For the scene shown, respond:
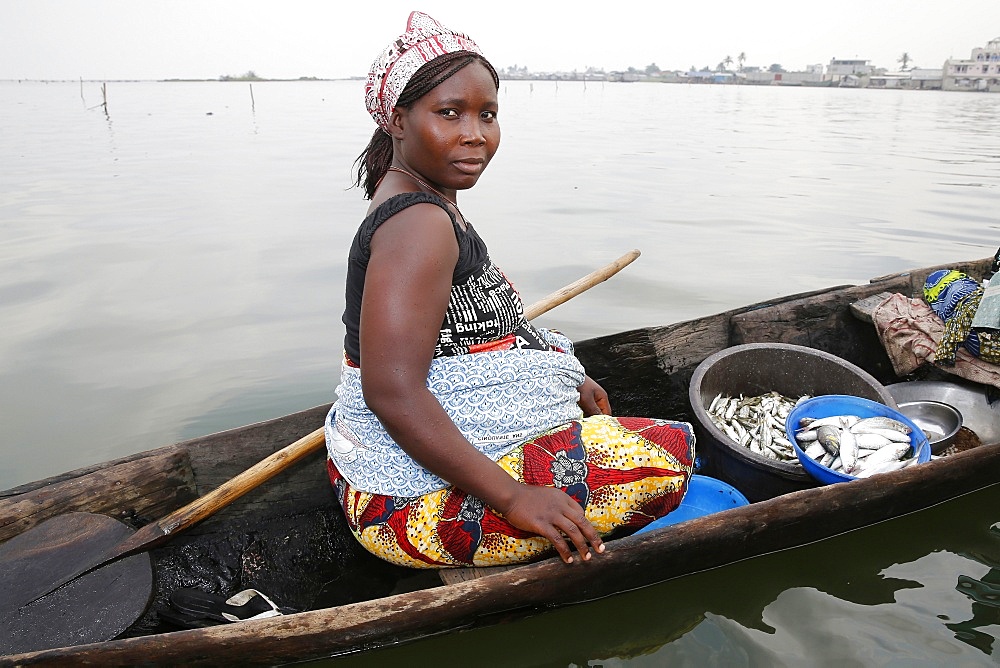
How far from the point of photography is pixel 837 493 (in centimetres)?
244

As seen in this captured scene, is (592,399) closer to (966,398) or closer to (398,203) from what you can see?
(398,203)

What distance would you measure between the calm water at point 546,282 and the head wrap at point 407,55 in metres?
1.73

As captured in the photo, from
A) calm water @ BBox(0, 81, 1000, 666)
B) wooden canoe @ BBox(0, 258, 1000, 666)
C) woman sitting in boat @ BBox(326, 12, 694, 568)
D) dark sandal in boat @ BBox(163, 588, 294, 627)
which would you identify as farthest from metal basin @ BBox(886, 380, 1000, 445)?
dark sandal in boat @ BBox(163, 588, 294, 627)

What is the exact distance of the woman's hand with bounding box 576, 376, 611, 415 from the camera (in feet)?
8.84

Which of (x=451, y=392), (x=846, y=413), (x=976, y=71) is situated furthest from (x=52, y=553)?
(x=976, y=71)

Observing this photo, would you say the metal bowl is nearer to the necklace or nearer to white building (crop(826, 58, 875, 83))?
the necklace

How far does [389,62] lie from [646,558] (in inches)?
64.7

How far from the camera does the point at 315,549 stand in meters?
2.70

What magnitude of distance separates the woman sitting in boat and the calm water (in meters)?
0.62

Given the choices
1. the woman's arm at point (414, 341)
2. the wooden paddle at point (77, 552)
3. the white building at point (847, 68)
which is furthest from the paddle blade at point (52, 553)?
the white building at point (847, 68)

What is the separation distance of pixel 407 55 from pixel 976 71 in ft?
290

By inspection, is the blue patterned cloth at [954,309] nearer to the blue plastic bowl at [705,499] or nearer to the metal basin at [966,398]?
the metal basin at [966,398]

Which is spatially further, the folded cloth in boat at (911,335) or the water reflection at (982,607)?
the folded cloth in boat at (911,335)

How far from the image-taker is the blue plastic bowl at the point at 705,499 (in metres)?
2.88
